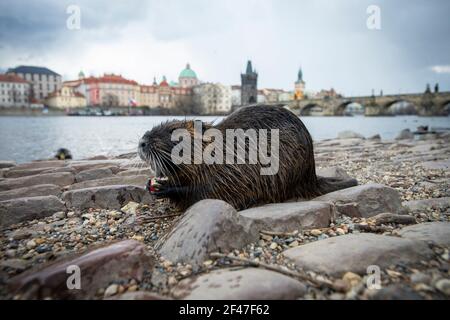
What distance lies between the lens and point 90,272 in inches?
67.6

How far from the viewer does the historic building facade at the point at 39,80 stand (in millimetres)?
81125

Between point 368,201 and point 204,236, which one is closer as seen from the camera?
point 204,236

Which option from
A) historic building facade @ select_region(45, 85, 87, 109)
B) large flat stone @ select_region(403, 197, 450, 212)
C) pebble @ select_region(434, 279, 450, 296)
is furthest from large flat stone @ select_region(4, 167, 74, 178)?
historic building facade @ select_region(45, 85, 87, 109)

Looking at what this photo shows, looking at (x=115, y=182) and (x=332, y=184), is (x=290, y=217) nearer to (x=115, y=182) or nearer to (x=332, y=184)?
(x=332, y=184)

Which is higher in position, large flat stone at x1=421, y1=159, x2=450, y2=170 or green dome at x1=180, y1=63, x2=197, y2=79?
green dome at x1=180, y1=63, x2=197, y2=79

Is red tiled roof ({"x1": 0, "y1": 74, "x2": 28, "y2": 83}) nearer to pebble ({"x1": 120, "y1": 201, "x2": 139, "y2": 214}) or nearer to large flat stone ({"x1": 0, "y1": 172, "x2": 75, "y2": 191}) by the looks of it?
large flat stone ({"x1": 0, "y1": 172, "x2": 75, "y2": 191})

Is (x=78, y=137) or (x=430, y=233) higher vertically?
(x=78, y=137)

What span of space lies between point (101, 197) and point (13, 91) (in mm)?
89182

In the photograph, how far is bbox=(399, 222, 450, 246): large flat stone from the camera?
204 cm

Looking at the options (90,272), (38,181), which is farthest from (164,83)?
(90,272)

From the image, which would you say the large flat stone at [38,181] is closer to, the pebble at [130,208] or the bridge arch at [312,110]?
the pebble at [130,208]

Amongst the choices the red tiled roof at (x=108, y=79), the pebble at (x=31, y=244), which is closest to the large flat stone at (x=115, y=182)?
the pebble at (x=31, y=244)

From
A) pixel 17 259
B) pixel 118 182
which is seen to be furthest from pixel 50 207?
pixel 118 182

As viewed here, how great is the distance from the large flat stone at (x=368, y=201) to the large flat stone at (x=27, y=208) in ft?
10.1
